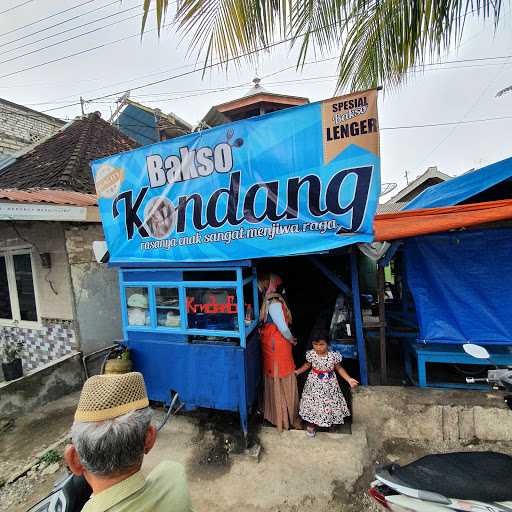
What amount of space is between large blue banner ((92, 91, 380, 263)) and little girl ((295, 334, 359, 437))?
4.72ft

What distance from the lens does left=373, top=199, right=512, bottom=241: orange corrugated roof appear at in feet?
9.77

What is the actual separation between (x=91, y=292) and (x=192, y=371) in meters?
3.02

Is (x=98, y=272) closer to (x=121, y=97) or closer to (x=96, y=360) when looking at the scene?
(x=96, y=360)

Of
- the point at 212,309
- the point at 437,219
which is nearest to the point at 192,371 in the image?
the point at 212,309

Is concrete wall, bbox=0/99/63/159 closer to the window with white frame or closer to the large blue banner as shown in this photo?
the window with white frame

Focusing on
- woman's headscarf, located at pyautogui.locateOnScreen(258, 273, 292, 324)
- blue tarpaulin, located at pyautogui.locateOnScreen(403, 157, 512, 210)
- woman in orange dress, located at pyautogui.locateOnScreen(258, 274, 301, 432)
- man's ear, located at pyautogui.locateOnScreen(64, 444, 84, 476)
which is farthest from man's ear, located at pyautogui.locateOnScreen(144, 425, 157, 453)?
blue tarpaulin, located at pyautogui.locateOnScreen(403, 157, 512, 210)

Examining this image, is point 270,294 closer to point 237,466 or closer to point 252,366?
point 252,366

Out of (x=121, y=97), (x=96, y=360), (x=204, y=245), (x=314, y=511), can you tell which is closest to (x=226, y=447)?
(x=314, y=511)

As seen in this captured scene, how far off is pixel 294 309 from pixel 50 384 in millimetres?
4732

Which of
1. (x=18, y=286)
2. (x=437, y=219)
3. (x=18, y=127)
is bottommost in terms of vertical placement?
(x=18, y=286)

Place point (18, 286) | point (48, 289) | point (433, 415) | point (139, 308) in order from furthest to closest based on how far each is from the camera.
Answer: point (18, 286), point (48, 289), point (139, 308), point (433, 415)

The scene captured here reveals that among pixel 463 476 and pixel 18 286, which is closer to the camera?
pixel 463 476

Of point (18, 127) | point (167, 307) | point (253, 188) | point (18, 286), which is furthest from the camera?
point (18, 127)

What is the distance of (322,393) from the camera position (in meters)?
3.81
